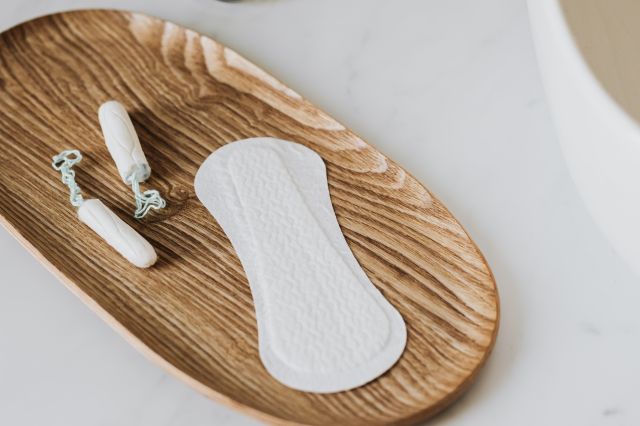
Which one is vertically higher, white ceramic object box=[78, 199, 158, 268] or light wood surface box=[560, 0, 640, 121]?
light wood surface box=[560, 0, 640, 121]

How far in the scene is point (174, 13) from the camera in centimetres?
104

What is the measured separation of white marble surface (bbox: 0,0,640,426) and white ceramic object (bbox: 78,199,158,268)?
0.18 ft

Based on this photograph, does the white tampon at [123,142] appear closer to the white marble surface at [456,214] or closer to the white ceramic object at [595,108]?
the white marble surface at [456,214]

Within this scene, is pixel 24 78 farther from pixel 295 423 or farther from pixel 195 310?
pixel 295 423

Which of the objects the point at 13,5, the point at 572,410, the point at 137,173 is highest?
the point at 13,5

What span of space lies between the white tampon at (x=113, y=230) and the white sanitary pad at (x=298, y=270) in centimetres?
7

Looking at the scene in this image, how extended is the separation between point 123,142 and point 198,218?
4.1 inches

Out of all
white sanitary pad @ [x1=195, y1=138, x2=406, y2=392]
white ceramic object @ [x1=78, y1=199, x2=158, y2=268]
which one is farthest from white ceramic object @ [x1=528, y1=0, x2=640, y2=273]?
white ceramic object @ [x1=78, y1=199, x2=158, y2=268]

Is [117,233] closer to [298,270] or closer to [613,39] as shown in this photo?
[298,270]

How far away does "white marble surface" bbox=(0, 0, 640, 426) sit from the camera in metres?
0.67

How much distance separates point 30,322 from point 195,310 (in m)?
0.14

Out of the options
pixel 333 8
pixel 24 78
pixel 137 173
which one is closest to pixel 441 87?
pixel 333 8

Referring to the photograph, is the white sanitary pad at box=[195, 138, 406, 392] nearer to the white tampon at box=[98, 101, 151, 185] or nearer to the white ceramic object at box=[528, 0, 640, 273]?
the white tampon at box=[98, 101, 151, 185]

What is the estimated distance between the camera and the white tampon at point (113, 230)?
0.73 m
